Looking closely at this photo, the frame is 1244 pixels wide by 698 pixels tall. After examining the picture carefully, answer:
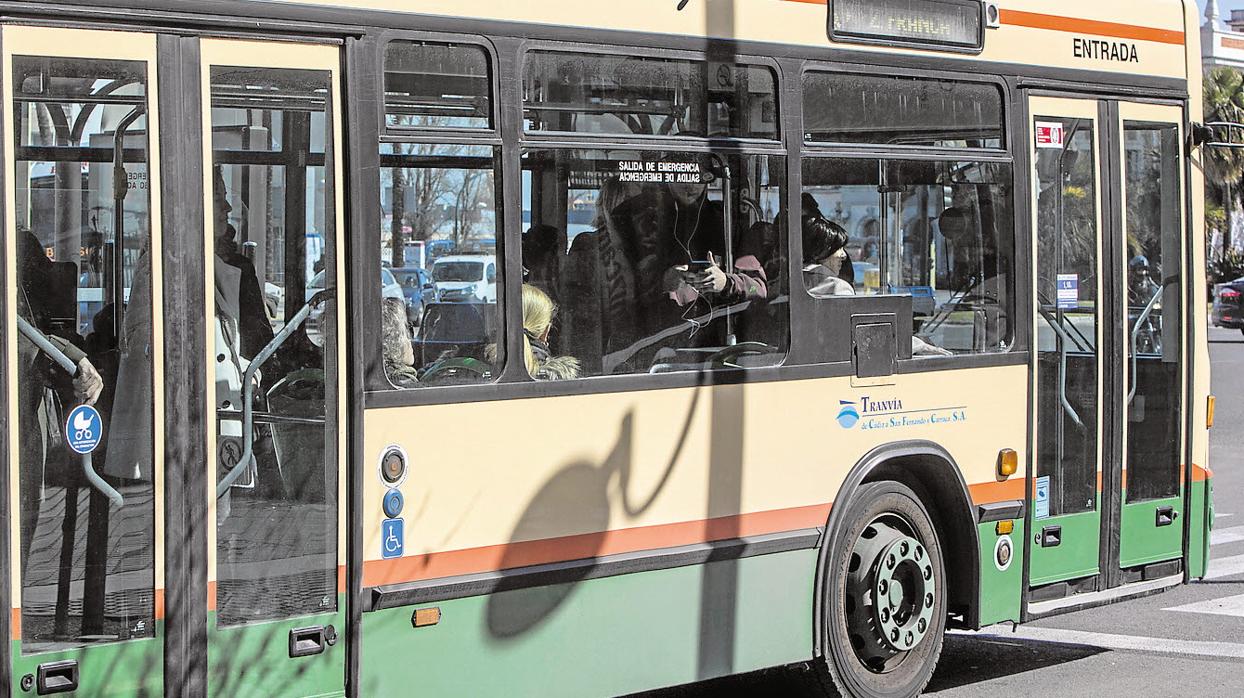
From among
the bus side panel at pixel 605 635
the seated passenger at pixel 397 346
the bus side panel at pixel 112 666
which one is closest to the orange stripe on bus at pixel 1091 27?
the bus side panel at pixel 605 635

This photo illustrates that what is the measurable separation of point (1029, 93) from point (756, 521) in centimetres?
263

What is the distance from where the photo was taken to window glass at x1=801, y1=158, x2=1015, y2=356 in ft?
22.7

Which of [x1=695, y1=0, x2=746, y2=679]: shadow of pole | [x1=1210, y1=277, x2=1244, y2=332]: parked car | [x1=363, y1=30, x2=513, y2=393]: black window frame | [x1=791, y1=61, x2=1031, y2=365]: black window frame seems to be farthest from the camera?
[x1=1210, y1=277, x2=1244, y2=332]: parked car

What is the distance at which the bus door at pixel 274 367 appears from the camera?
517 centimetres

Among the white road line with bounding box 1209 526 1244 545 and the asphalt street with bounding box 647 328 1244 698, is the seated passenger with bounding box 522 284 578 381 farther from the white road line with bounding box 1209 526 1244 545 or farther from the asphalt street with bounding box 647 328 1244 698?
the white road line with bounding box 1209 526 1244 545

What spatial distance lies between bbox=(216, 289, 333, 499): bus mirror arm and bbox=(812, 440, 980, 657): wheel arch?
265 centimetres

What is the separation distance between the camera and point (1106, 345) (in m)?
8.08

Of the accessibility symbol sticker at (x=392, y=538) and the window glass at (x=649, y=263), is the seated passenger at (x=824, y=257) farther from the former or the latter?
the accessibility symbol sticker at (x=392, y=538)

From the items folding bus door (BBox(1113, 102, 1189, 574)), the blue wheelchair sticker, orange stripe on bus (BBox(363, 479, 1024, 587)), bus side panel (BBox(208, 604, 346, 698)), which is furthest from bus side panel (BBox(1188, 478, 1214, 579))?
bus side panel (BBox(208, 604, 346, 698))

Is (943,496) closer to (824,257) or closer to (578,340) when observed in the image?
(824,257)

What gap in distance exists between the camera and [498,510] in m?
5.74

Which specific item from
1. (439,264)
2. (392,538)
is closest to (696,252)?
(439,264)

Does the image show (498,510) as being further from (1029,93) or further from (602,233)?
(1029,93)

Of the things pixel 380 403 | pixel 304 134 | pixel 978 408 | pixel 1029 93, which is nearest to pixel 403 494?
pixel 380 403
